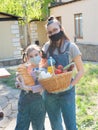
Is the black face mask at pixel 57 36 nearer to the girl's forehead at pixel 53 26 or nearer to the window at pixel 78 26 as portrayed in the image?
the girl's forehead at pixel 53 26

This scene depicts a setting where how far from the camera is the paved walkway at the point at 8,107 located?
218 inches

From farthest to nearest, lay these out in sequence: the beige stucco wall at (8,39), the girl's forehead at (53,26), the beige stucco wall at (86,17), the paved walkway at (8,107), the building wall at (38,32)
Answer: the building wall at (38,32), the beige stucco wall at (86,17), the beige stucco wall at (8,39), the paved walkway at (8,107), the girl's forehead at (53,26)

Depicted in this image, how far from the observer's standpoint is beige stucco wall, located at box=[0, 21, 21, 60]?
16163 millimetres

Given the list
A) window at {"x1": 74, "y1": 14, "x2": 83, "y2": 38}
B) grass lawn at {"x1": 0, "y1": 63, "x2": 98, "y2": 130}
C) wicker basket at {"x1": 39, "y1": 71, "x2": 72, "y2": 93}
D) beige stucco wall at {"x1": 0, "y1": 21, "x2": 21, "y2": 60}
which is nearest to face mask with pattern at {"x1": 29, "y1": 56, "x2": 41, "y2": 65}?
wicker basket at {"x1": 39, "y1": 71, "x2": 72, "y2": 93}

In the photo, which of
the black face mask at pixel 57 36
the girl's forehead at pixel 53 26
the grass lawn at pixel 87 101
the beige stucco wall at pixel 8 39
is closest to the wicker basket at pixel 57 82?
the black face mask at pixel 57 36

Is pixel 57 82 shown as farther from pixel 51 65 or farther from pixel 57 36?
pixel 57 36

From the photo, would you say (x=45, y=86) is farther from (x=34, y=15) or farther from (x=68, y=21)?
(x=34, y=15)

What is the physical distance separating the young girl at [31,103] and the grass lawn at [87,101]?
1322 mm

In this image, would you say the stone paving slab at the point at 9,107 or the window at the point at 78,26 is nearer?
the stone paving slab at the point at 9,107

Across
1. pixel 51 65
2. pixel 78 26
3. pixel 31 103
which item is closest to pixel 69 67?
pixel 51 65

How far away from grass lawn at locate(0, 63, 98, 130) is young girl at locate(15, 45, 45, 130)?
1.32m

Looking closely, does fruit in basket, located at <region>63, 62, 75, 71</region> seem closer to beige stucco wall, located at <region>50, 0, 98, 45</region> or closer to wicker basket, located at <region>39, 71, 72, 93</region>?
wicker basket, located at <region>39, 71, 72, 93</region>

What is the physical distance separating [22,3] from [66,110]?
1979 centimetres

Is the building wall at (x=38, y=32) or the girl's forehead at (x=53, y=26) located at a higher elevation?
the girl's forehead at (x=53, y=26)
